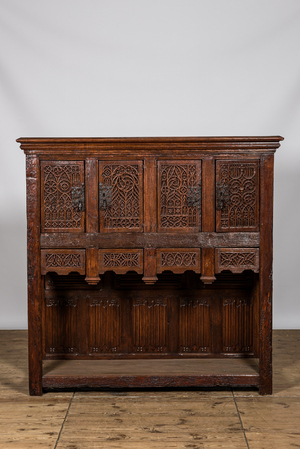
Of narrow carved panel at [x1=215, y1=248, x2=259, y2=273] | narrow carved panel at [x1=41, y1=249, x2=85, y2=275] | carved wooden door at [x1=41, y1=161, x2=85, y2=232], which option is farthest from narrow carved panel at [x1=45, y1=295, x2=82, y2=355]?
narrow carved panel at [x1=215, y1=248, x2=259, y2=273]

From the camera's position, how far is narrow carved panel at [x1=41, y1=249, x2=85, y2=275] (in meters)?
3.64

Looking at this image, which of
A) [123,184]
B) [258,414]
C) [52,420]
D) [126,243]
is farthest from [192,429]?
[123,184]

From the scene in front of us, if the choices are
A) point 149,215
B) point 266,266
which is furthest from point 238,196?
point 149,215

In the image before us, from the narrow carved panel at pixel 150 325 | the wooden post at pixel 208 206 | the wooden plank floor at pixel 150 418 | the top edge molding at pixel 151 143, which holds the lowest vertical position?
the wooden plank floor at pixel 150 418

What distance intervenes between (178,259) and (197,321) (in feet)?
2.65

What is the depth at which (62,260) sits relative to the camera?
365 cm

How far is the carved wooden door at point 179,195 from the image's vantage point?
3.65 meters

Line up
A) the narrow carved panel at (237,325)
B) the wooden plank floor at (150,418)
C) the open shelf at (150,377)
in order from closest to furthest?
the wooden plank floor at (150,418)
the open shelf at (150,377)
the narrow carved panel at (237,325)

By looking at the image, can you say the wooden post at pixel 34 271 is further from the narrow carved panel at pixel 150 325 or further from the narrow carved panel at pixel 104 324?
the narrow carved panel at pixel 150 325

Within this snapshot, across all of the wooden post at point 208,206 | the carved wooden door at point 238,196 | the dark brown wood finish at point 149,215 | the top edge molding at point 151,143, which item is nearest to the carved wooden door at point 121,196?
the dark brown wood finish at point 149,215

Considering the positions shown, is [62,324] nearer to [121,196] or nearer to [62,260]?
[62,260]

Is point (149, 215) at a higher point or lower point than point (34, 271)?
higher

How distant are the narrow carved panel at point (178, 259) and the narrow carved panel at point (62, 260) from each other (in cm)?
55

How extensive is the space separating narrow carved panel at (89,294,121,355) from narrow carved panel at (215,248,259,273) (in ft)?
3.33
